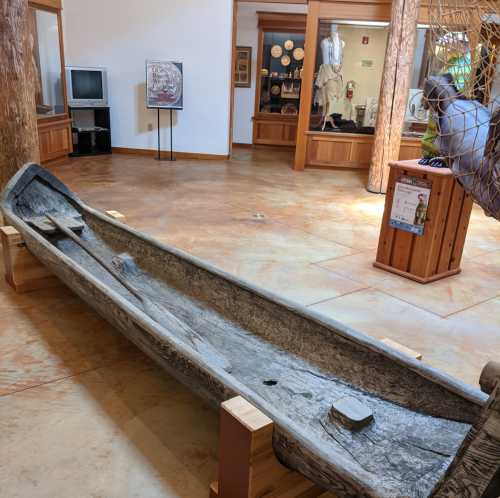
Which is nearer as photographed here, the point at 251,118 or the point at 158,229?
the point at 158,229

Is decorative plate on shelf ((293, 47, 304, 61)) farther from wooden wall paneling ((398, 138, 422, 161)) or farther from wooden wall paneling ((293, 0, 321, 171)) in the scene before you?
wooden wall paneling ((398, 138, 422, 161))

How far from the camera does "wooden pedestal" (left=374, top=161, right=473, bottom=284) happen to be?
3805mm

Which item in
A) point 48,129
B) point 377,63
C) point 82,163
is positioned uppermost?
point 377,63

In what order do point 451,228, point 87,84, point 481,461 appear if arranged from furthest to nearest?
point 87,84, point 451,228, point 481,461

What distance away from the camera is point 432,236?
12.8ft

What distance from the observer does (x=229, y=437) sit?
161 centimetres

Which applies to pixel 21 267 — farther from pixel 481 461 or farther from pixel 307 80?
pixel 307 80

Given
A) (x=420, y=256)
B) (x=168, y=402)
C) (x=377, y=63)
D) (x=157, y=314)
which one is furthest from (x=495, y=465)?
(x=377, y=63)

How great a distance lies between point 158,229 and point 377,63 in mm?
5182

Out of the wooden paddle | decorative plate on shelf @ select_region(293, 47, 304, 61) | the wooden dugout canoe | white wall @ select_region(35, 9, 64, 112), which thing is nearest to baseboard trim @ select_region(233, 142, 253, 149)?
decorative plate on shelf @ select_region(293, 47, 304, 61)

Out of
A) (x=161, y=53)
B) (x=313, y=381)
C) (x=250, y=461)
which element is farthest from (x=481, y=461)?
(x=161, y=53)

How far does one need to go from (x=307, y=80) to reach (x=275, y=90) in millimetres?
3124

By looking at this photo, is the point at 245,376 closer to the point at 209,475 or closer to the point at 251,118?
the point at 209,475

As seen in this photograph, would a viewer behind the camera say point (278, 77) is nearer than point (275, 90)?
Yes
